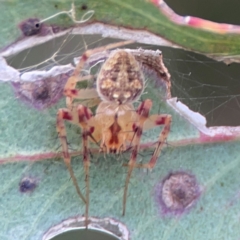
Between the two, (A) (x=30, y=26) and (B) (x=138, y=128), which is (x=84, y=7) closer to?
(A) (x=30, y=26)

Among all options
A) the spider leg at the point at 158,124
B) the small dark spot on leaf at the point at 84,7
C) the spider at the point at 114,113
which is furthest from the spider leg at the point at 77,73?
the spider leg at the point at 158,124

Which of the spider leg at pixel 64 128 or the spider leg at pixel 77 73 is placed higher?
the spider leg at pixel 77 73

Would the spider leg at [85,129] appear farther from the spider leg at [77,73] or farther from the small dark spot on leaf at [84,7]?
the small dark spot on leaf at [84,7]

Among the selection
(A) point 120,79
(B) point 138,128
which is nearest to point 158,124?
(B) point 138,128

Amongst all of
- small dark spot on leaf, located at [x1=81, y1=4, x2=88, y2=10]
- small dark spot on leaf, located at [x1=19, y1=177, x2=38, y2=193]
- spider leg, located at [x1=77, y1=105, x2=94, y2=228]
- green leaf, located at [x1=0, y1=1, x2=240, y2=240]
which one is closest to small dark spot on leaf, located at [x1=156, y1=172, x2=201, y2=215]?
green leaf, located at [x1=0, y1=1, x2=240, y2=240]

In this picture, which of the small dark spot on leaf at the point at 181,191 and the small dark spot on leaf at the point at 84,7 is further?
the small dark spot on leaf at the point at 181,191

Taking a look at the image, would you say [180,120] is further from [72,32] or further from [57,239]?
[57,239]

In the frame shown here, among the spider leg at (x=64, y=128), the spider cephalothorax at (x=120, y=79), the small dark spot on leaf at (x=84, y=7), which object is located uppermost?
the small dark spot on leaf at (x=84, y=7)
